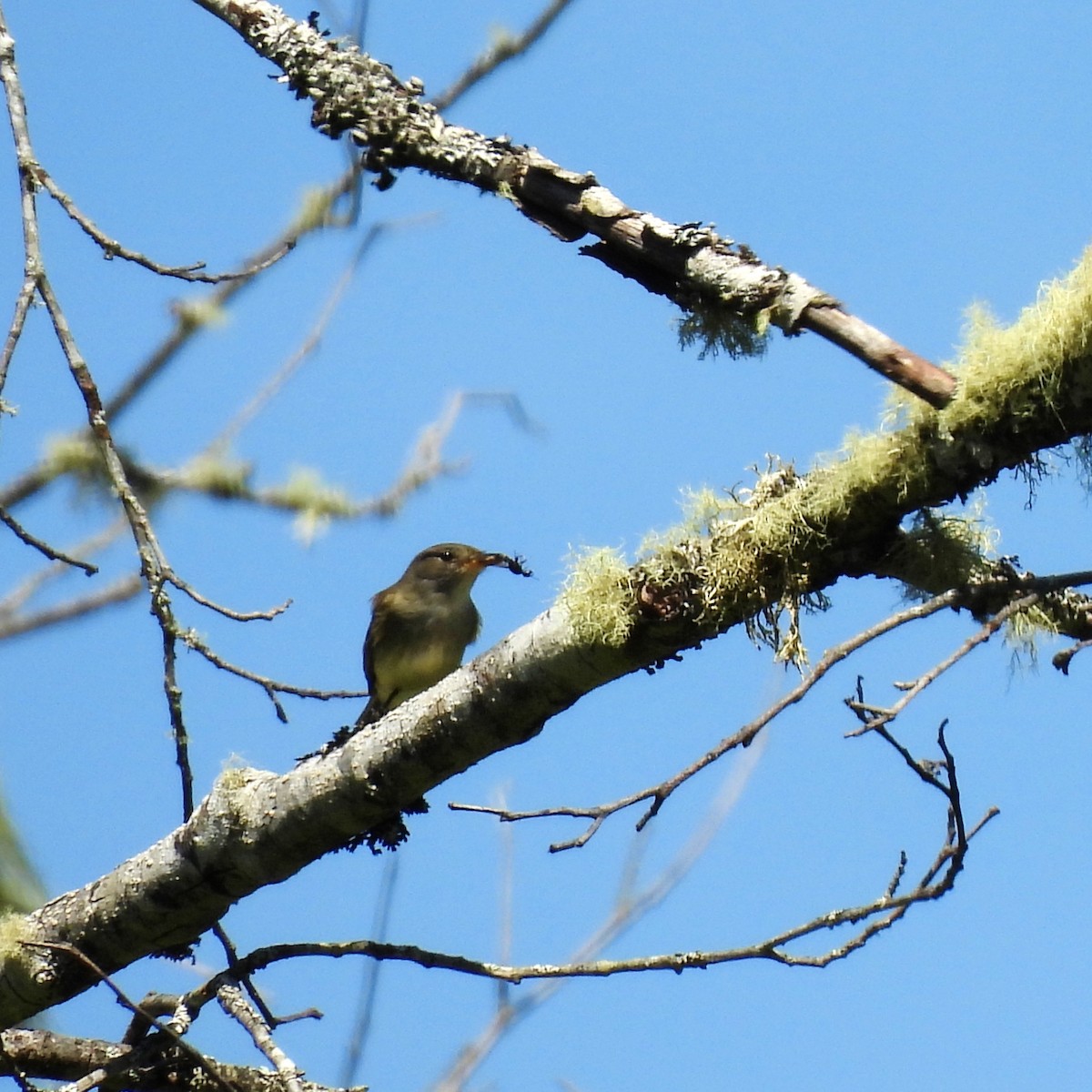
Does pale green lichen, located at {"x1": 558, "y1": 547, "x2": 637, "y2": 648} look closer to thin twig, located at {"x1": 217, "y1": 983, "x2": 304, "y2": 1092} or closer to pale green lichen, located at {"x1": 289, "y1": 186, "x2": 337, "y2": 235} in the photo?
thin twig, located at {"x1": 217, "y1": 983, "x2": 304, "y2": 1092}

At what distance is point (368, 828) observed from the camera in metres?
3.08

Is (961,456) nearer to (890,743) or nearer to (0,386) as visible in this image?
(890,743)

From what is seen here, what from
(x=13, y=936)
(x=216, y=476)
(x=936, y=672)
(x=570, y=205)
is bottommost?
(x=936, y=672)

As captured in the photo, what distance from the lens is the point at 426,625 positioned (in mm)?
6004

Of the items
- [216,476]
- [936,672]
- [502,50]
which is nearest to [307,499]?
[216,476]

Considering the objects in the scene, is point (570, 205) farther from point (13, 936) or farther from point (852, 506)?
point (13, 936)

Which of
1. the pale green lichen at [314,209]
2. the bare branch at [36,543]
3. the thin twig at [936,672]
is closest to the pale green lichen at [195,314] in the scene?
the pale green lichen at [314,209]

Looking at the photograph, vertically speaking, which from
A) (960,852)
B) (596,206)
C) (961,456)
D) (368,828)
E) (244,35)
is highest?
(244,35)

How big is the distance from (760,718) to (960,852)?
1.76 feet

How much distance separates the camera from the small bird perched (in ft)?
19.6

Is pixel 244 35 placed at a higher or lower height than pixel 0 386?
higher

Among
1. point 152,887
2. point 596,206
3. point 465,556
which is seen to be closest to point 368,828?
point 152,887

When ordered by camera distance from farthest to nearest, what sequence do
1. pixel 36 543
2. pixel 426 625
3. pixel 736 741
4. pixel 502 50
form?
A: 1. pixel 426 625
2. pixel 502 50
3. pixel 36 543
4. pixel 736 741

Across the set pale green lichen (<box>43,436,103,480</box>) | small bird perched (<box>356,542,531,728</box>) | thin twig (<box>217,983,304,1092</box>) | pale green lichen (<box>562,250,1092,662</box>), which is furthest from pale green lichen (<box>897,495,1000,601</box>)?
small bird perched (<box>356,542,531,728</box>)
